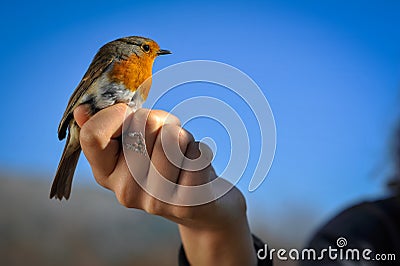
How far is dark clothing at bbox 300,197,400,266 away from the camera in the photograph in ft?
3.60

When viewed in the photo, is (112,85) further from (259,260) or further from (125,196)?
(259,260)

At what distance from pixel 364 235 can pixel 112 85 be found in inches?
29.6

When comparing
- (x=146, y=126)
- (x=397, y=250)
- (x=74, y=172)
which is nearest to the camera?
(x=146, y=126)

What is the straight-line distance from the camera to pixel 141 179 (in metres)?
0.67

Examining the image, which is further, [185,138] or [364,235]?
[364,235]

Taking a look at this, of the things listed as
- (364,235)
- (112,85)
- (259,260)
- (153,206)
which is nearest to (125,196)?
(153,206)

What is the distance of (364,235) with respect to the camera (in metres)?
1.12

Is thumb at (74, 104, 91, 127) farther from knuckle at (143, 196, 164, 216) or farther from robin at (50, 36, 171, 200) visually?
knuckle at (143, 196, 164, 216)

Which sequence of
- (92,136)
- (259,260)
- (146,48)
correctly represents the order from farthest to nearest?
(259,260)
(146,48)
(92,136)

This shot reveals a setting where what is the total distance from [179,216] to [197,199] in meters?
0.04

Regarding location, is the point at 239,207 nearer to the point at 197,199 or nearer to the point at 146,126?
the point at 197,199

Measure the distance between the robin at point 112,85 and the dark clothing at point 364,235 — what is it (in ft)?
2.10

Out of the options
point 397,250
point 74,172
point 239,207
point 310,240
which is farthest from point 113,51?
point 397,250

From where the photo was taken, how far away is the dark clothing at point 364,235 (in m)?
1.10
